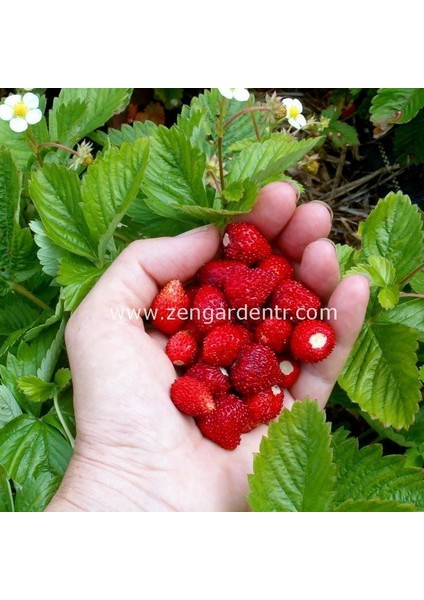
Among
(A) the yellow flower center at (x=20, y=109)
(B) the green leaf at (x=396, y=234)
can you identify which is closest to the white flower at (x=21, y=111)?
(A) the yellow flower center at (x=20, y=109)

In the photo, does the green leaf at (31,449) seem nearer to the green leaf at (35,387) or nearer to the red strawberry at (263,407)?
the green leaf at (35,387)

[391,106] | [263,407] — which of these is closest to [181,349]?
[263,407]

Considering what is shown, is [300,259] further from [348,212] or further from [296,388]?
[348,212]

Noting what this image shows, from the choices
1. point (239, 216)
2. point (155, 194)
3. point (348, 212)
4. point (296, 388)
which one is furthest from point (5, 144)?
point (348, 212)

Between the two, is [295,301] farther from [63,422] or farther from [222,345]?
[63,422]

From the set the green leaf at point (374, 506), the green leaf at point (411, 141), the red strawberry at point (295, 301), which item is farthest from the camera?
the green leaf at point (411, 141)

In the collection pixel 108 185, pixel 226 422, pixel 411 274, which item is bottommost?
pixel 226 422
